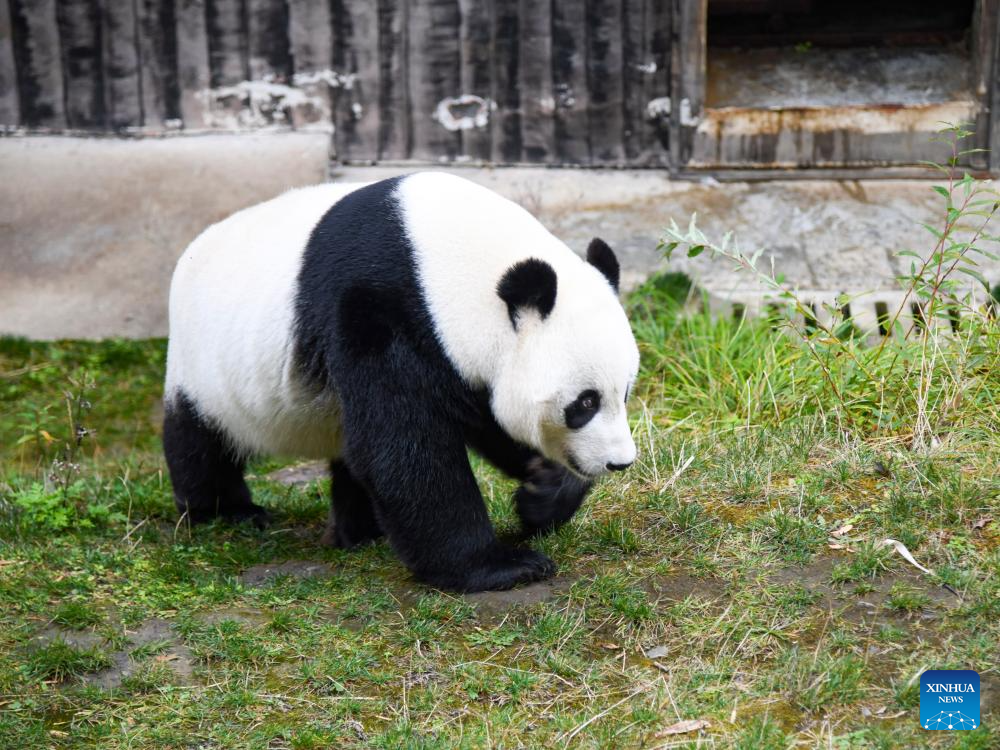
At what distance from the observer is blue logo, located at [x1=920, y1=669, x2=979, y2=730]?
3.01 m

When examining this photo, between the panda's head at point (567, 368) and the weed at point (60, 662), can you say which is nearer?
the weed at point (60, 662)

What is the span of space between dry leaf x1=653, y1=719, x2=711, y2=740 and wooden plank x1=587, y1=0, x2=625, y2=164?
5626 mm

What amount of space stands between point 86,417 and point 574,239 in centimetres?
346

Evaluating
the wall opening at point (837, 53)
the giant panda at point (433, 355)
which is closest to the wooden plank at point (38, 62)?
the giant panda at point (433, 355)

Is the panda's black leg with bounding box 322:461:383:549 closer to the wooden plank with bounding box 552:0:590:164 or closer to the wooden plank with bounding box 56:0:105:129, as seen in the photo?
the wooden plank with bounding box 552:0:590:164

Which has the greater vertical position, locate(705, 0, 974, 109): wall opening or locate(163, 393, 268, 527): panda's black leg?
locate(705, 0, 974, 109): wall opening

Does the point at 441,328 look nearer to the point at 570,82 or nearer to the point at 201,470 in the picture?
the point at 201,470

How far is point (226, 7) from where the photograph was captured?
8.17 m

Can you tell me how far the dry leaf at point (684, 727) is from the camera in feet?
10.3

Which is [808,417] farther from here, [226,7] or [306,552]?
[226,7]

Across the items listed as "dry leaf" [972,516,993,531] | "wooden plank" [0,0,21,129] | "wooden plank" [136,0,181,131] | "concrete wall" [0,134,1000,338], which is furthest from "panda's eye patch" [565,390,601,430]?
"wooden plank" [0,0,21,129]

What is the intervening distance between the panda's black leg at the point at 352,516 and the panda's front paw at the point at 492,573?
2.47 feet

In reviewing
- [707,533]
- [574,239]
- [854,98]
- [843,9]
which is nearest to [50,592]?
[707,533]

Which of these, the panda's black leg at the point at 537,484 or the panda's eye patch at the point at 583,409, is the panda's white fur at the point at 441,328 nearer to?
the panda's eye patch at the point at 583,409
